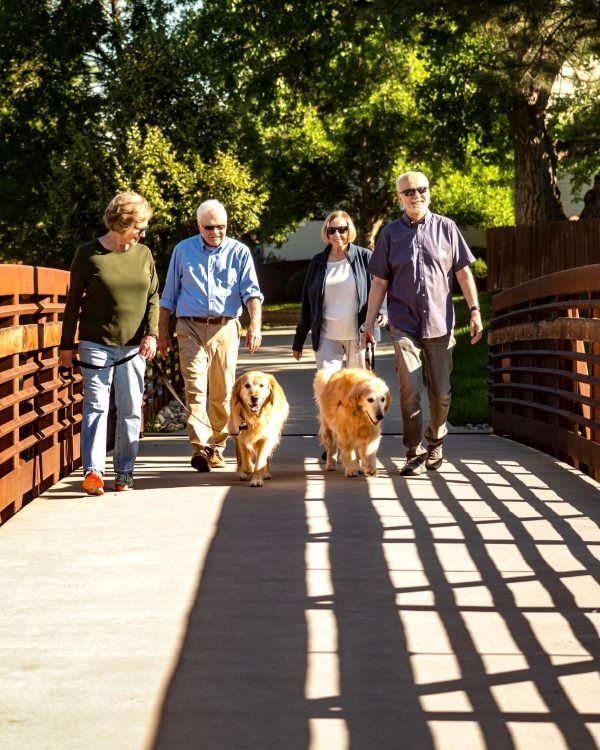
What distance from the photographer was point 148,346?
8.68 metres

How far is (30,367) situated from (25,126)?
28876 millimetres

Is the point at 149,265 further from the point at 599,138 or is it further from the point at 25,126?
the point at 25,126

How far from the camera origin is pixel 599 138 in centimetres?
2458

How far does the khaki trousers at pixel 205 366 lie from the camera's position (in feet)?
31.8

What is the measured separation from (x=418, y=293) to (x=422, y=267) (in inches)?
7.1

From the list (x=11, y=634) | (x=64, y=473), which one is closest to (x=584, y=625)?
(x=11, y=634)

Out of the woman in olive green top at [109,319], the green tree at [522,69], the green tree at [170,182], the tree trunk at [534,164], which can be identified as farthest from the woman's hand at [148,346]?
the green tree at [170,182]

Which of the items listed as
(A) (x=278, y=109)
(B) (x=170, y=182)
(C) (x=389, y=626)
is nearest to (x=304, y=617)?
(C) (x=389, y=626)

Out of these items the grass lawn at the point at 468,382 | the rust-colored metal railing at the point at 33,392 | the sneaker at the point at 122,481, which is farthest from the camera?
the grass lawn at the point at 468,382

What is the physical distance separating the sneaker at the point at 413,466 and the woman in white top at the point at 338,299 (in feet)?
2.85

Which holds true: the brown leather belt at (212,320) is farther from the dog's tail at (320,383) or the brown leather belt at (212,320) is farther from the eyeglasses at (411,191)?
the eyeglasses at (411,191)

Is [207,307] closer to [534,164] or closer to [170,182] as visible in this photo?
[534,164]

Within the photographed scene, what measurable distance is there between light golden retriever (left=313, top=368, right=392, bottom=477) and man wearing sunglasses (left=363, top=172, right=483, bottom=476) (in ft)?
1.13

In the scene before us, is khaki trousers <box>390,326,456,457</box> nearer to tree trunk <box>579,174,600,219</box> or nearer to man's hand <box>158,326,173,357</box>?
man's hand <box>158,326,173,357</box>
